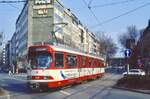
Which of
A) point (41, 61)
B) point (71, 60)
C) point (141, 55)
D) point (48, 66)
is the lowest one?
point (48, 66)

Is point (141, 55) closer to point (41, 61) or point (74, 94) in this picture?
point (41, 61)

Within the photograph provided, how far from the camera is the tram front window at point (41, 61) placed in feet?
85.0

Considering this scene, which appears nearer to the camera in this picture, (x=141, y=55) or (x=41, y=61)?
(x=41, y=61)

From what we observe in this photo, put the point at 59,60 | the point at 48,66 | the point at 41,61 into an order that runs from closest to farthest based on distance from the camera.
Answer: the point at 48,66, the point at 41,61, the point at 59,60

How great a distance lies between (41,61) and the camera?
1025 inches

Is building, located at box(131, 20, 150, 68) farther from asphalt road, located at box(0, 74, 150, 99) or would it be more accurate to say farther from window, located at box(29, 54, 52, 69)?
window, located at box(29, 54, 52, 69)

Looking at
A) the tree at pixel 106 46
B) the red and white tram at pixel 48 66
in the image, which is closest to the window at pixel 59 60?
the red and white tram at pixel 48 66

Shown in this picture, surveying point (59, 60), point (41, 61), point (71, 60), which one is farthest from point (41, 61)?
point (71, 60)

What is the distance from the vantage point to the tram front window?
25.9 m

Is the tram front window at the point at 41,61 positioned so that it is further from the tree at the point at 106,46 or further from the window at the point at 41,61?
the tree at the point at 106,46

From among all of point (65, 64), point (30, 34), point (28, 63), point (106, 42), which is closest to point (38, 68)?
point (28, 63)

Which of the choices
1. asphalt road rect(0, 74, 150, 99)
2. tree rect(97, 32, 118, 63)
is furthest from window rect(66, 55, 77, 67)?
tree rect(97, 32, 118, 63)

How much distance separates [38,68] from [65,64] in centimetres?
288

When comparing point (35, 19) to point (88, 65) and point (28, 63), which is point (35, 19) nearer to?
point (88, 65)
